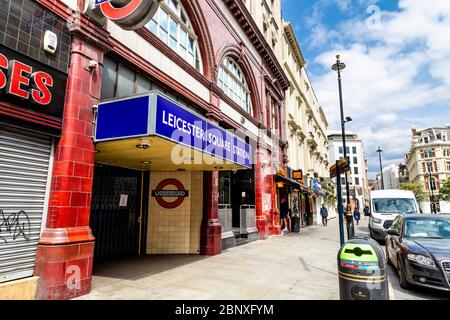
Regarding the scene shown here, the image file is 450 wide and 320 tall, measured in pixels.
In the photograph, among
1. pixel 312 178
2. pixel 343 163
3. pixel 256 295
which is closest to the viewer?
pixel 256 295

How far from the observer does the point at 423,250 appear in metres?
5.91

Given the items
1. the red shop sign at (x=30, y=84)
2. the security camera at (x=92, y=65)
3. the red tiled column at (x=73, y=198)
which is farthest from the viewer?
the security camera at (x=92, y=65)

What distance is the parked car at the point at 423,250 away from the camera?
18.2 feet

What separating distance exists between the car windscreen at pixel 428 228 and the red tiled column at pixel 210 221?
5781 mm

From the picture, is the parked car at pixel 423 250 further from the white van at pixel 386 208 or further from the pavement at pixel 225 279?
the white van at pixel 386 208

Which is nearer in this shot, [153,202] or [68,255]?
[68,255]

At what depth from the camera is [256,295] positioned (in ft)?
18.7

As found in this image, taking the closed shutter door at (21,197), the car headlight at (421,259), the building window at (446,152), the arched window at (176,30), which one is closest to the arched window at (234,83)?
the arched window at (176,30)

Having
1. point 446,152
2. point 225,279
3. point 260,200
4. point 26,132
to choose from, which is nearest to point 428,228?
point 225,279

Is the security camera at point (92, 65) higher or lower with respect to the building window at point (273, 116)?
lower

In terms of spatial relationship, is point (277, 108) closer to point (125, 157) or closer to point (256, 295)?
point (125, 157)
